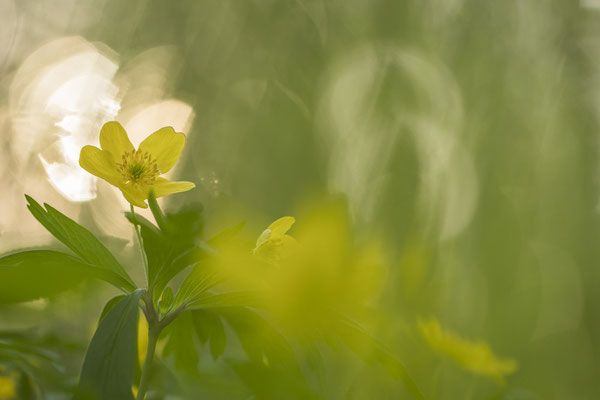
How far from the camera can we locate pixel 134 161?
279 millimetres

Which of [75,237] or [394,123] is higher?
[394,123]

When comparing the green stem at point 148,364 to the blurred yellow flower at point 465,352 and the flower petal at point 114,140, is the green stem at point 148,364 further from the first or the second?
the blurred yellow flower at point 465,352

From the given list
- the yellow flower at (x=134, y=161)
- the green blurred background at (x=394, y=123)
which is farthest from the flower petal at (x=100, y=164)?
the green blurred background at (x=394, y=123)

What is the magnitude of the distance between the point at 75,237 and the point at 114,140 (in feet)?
0.23

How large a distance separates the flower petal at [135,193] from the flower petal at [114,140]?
0.02m

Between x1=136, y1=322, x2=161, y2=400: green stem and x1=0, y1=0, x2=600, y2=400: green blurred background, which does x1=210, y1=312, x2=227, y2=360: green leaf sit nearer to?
x1=136, y1=322, x2=161, y2=400: green stem

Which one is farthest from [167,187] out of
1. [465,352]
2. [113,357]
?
[465,352]

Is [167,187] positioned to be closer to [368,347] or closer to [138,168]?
[138,168]

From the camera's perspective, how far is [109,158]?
0.27 metres

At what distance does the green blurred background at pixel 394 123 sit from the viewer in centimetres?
160

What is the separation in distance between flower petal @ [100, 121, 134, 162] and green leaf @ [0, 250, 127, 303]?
0.26 feet

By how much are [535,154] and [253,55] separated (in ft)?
5.33

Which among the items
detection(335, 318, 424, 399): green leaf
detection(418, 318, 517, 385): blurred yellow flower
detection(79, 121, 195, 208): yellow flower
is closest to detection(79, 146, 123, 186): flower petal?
detection(79, 121, 195, 208): yellow flower

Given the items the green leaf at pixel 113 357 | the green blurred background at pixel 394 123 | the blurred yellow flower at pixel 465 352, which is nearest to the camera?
the green leaf at pixel 113 357
